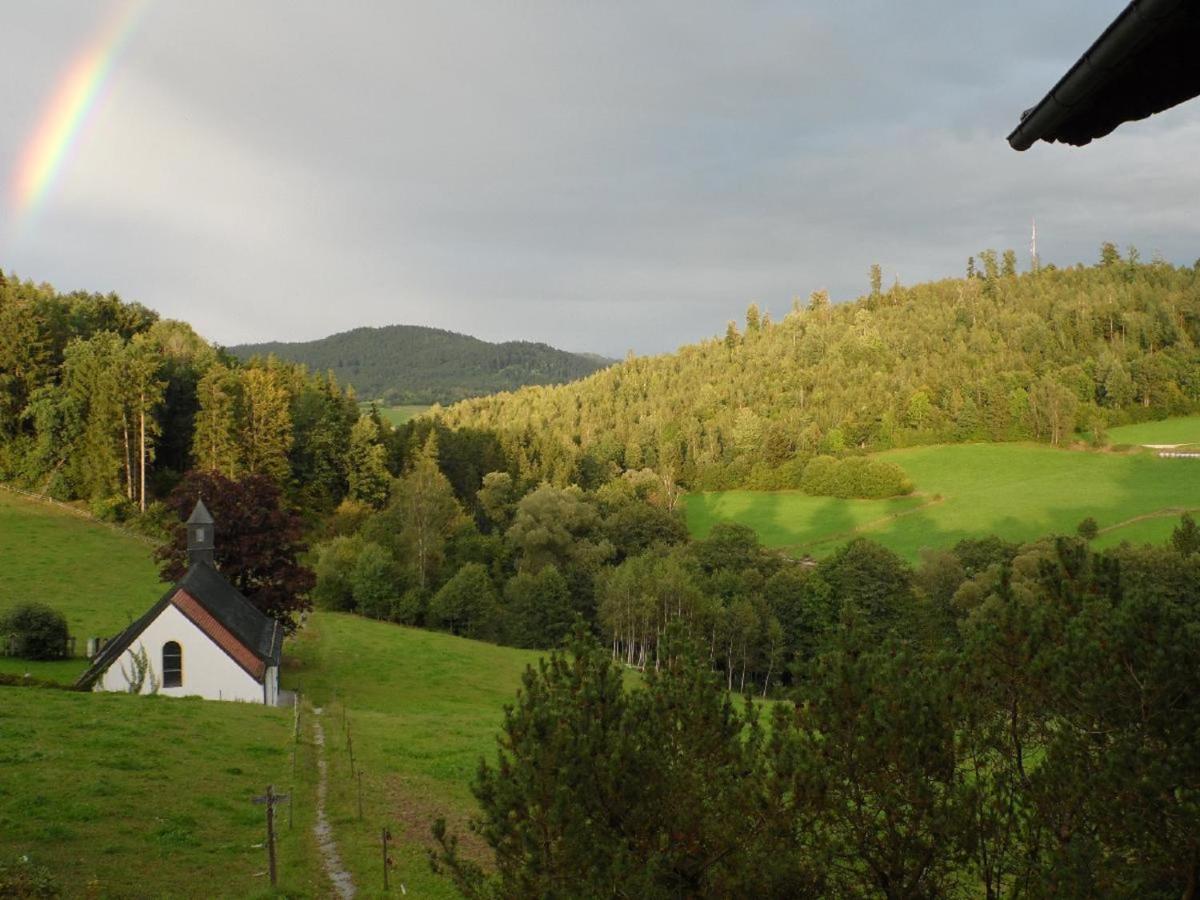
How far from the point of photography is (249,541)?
137 feet

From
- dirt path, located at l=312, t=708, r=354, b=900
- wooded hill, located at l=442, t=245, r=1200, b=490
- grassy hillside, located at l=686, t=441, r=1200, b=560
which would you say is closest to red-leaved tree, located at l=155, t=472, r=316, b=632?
dirt path, located at l=312, t=708, r=354, b=900

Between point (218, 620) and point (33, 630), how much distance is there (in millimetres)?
8854

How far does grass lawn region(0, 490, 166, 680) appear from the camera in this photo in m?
41.9

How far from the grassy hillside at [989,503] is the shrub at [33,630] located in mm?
70715

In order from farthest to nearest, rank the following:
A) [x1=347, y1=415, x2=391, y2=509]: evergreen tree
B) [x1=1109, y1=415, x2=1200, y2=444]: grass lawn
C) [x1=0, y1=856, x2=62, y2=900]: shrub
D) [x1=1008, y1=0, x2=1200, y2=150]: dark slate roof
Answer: [x1=1109, y1=415, x2=1200, y2=444]: grass lawn < [x1=347, y1=415, x2=391, y2=509]: evergreen tree < [x1=0, y1=856, x2=62, y2=900]: shrub < [x1=1008, y1=0, x2=1200, y2=150]: dark slate roof

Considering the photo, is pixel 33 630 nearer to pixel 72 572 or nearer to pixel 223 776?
pixel 72 572

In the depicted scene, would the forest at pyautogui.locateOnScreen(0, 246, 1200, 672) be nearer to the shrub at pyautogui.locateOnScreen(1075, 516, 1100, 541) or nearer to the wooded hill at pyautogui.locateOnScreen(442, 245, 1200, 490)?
the wooded hill at pyautogui.locateOnScreen(442, 245, 1200, 490)

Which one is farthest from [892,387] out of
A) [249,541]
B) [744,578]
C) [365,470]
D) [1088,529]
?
[249,541]

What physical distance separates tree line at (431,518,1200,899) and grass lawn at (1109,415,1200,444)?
4595 inches

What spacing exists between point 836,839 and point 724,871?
4.14ft

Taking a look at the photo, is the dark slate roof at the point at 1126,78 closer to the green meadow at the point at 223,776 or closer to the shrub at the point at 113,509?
the green meadow at the point at 223,776

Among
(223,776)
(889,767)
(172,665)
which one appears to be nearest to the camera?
(889,767)

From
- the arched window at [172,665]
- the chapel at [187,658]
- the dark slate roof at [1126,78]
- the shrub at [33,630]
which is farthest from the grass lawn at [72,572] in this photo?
the dark slate roof at [1126,78]

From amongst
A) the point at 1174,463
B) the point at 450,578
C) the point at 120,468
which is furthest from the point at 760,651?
the point at 1174,463
